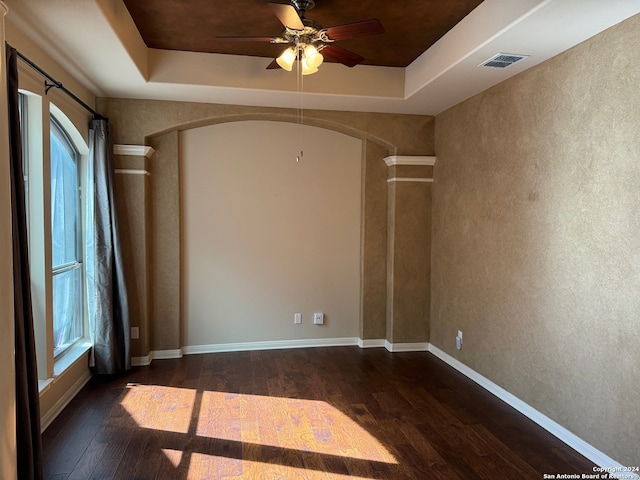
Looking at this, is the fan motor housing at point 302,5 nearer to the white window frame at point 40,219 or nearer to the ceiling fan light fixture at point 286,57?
the ceiling fan light fixture at point 286,57

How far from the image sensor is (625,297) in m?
2.41

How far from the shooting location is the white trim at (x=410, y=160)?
15.1ft

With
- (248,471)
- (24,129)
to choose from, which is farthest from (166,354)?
(24,129)

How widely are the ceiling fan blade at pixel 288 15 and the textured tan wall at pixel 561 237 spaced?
6.20 ft

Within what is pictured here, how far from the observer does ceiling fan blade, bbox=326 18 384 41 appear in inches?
91.9

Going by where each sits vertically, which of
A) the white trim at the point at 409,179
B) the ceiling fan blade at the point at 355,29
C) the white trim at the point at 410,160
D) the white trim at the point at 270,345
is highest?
the ceiling fan blade at the point at 355,29

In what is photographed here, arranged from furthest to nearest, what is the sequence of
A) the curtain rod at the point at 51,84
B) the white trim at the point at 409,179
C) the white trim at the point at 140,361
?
the white trim at the point at 409,179 < the white trim at the point at 140,361 < the curtain rod at the point at 51,84

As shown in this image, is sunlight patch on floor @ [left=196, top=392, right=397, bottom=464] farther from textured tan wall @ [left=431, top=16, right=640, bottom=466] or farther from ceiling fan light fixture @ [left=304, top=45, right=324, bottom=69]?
ceiling fan light fixture @ [left=304, top=45, right=324, bottom=69]

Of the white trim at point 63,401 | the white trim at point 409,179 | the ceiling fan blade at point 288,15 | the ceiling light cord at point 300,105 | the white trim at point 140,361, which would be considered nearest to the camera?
the ceiling fan blade at point 288,15

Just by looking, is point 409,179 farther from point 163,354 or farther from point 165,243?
point 163,354

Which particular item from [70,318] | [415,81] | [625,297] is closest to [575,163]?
[625,297]

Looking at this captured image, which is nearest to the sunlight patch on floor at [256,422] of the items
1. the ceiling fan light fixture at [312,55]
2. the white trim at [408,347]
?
the white trim at [408,347]

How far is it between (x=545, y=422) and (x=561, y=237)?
1374mm

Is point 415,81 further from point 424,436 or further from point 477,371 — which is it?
point 424,436
